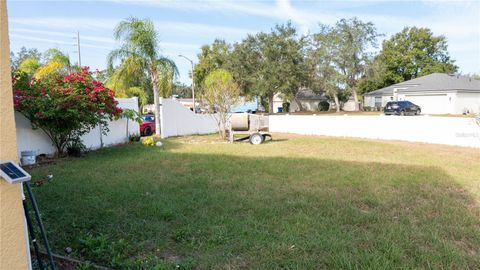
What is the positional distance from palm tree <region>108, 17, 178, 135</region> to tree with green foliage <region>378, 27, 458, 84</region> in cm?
3811

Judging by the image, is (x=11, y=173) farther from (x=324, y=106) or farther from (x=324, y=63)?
(x=324, y=106)

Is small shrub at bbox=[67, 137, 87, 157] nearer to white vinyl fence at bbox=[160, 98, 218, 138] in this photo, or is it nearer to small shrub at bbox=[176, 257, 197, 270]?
white vinyl fence at bbox=[160, 98, 218, 138]

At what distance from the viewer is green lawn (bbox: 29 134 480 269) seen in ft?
9.47

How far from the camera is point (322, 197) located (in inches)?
182

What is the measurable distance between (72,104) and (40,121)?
32.1 inches

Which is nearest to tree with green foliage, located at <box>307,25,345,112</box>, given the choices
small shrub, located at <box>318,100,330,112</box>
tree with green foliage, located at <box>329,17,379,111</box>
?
tree with green foliage, located at <box>329,17,379,111</box>

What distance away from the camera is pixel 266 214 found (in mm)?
3912

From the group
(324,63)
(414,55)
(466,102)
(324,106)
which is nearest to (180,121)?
(324,63)

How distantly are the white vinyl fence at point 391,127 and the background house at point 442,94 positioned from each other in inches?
878

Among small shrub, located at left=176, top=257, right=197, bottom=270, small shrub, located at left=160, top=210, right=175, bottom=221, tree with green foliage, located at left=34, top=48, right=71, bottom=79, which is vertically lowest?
small shrub, located at left=176, top=257, right=197, bottom=270

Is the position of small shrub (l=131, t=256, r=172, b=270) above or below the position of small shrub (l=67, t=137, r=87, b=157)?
below

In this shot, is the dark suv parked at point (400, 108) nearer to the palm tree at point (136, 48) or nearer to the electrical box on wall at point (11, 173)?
the palm tree at point (136, 48)

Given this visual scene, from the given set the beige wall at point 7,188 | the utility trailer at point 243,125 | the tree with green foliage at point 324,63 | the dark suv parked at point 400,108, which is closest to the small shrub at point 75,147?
the utility trailer at point 243,125

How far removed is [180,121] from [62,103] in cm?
765
